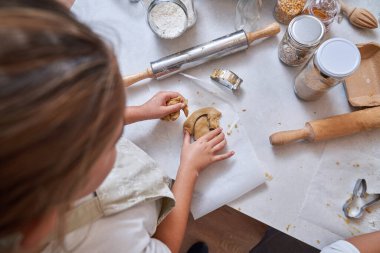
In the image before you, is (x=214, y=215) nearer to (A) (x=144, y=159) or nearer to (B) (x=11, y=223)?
(A) (x=144, y=159)

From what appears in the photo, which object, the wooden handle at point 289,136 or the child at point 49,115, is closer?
the child at point 49,115

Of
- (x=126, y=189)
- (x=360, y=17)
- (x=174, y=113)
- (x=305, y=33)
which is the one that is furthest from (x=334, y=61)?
(x=126, y=189)

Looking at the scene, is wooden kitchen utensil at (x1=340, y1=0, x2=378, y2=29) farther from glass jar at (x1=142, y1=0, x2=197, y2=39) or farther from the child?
the child

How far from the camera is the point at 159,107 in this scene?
0.67m

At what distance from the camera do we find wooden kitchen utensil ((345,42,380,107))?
684mm

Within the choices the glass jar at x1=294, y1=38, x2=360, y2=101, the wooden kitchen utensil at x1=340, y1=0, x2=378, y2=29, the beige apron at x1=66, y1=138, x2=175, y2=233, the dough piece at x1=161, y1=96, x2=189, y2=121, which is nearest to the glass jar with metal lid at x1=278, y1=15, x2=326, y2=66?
the glass jar at x1=294, y1=38, x2=360, y2=101

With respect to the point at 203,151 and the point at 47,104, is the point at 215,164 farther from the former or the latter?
the point at 47,104

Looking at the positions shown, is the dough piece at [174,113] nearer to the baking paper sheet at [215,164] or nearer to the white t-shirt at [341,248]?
the baking paper sheet at [215,164]

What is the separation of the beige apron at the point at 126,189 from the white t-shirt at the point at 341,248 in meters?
0.31

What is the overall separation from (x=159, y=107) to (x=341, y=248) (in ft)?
1.46

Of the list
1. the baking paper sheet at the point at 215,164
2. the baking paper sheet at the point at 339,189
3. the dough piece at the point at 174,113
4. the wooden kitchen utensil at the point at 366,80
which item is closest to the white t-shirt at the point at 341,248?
the baking paper sheet at the point at 339,189

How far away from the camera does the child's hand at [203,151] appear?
652 millimetres

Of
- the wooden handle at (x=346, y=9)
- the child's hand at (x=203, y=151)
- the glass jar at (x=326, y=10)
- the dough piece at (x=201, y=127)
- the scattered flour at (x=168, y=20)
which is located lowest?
the child's hand at (x=203, y=151)

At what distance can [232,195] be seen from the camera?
2.15 feet
